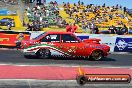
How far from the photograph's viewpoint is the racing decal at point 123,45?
24734 mm

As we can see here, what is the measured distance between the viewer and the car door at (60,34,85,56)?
60.3ft

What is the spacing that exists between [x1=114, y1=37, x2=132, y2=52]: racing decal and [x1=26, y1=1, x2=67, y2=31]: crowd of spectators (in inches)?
495

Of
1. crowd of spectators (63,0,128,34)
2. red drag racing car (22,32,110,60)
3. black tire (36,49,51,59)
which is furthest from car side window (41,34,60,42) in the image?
crowd of spectators (63,0,128,34)

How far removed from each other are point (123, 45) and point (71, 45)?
24.0 feet

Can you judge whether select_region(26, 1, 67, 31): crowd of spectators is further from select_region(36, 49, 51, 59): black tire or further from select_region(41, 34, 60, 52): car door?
select_region(36, 49, 51, 59): black tire

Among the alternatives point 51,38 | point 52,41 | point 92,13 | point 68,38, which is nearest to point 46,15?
point 92,13

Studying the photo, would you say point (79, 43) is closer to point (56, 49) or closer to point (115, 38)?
point (56, 49)

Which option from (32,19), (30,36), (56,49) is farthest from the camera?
(32,19)

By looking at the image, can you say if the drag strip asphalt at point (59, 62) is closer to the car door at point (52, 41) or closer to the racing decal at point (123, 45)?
the car door at point (52, 41)

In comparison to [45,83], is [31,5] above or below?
above

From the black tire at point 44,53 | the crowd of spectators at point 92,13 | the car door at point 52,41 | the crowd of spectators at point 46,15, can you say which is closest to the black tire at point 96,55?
the car door at point 52,41

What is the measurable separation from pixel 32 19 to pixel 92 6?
17.1 meters

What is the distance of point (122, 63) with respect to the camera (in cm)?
1902

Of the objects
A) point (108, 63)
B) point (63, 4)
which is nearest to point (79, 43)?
point (108, 63)
